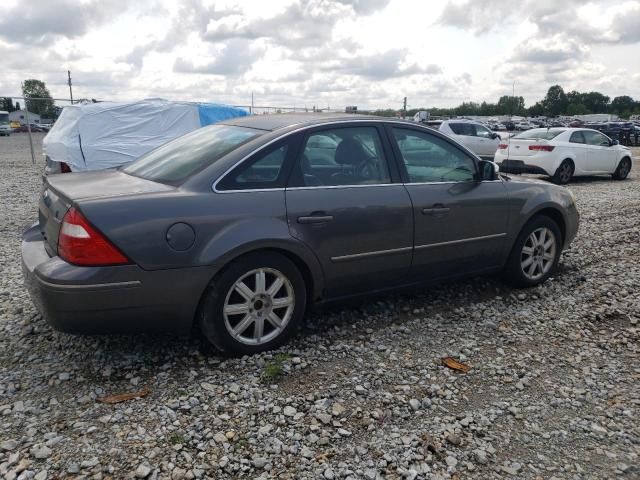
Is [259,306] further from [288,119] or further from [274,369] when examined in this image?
[288,119]

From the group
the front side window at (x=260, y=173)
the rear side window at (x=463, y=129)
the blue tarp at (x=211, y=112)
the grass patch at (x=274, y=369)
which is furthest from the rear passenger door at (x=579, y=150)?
the grass patch at (x=274, y=369)

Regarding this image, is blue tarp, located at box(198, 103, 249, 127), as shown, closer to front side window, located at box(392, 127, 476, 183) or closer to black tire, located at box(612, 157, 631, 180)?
front side window, located at box(392, 127, 476, 183)

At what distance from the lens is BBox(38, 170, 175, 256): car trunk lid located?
10.8 feet

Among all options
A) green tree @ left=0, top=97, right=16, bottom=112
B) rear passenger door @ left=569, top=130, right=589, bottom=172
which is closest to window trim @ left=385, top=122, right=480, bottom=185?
rear passenger door @ left=569, top=130, right=589, bottom=172

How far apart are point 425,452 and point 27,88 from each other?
4689 inches

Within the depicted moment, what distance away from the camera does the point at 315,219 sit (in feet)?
12.1

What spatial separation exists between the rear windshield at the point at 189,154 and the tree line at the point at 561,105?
93265 millimetres

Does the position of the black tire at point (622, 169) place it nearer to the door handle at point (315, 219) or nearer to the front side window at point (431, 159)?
the front side window at point (431, 159)

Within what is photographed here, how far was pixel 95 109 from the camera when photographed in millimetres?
11703

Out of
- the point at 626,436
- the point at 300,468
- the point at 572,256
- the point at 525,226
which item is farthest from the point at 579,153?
the point at 300,468

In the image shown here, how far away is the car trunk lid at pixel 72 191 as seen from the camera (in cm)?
329

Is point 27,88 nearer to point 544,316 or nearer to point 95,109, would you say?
point 95,109

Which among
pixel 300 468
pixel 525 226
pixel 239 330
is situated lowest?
pixel 300 468

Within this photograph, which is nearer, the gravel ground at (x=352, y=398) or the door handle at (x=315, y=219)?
the gravel ground at (x=352, y=398)
